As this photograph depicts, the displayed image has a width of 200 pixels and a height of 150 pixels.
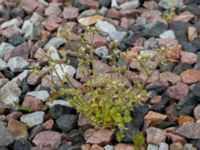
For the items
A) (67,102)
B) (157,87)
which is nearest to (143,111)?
(157,87)

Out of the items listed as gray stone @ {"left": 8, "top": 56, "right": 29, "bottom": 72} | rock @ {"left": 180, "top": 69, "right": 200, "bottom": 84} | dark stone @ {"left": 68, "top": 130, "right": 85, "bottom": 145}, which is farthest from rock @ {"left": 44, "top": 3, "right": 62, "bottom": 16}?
dark stone @ {"left": 68, "top": 130, "right": 85, "bottom": 145}

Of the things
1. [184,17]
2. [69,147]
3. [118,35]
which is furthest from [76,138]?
[184,17]

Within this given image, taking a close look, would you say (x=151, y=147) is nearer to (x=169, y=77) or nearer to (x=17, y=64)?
(x=169, y=77)

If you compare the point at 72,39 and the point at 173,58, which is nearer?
the point at 173,58

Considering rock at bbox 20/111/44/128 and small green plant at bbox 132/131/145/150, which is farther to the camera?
rock at bbox 20/111/44/128

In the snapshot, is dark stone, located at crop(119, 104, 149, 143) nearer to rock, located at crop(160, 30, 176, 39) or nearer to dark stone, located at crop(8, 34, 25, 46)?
rock, located at crop(160, 30, 176, 39)

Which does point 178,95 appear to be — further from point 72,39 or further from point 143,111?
point 72,39

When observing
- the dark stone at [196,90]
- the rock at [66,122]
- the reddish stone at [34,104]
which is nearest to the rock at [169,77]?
the dark stone at [196,90]
